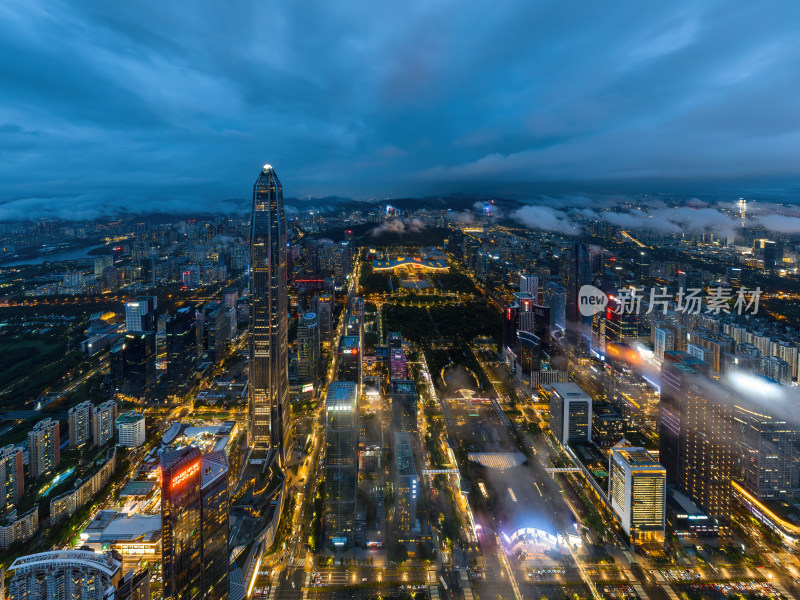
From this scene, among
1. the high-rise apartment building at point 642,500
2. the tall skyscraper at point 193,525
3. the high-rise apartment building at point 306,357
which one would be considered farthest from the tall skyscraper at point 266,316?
the high-rise apartment building at point 642,500

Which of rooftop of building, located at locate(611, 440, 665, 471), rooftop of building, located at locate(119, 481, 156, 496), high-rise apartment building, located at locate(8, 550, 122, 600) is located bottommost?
rooftop of building, located at locate(119, 481, 156, 496)

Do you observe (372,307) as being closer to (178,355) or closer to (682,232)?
(178,355)

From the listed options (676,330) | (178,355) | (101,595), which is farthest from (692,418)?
(178,355)

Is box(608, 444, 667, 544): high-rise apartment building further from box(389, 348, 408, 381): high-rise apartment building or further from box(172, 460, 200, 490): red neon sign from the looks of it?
box(172, 460, 200, 490): red neon sign

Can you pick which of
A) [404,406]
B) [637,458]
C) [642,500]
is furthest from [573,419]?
[404,406]

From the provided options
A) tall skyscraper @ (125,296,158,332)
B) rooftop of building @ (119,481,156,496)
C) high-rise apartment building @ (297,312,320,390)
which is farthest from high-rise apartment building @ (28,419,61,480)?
tall skyscraper @ (125,296,158,332)
